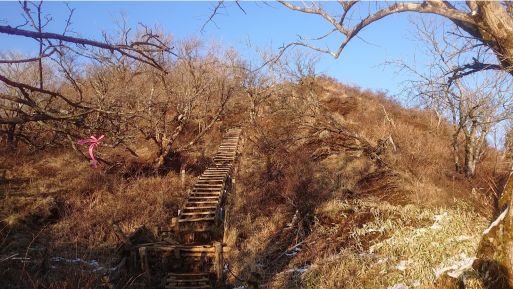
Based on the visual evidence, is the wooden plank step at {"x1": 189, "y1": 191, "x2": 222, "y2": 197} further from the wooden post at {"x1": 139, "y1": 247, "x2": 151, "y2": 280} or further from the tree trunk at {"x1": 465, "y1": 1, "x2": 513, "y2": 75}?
the tree trunk at {"x1": 465, "y1": 1, "x2": 513, "y2": 75}

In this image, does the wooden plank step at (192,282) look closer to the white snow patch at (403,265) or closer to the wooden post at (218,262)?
the wooden post at (218,262)

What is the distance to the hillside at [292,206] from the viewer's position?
7441 mm

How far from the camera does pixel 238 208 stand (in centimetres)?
1372

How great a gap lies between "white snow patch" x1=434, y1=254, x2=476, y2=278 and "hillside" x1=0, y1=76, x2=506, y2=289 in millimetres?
69

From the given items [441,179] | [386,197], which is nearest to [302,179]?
[386,197]

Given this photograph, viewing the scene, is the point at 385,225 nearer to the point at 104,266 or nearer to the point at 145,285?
the point at 145,285

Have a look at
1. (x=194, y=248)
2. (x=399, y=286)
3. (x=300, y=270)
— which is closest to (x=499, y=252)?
(x=399, y=286)

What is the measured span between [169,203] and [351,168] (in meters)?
7.56

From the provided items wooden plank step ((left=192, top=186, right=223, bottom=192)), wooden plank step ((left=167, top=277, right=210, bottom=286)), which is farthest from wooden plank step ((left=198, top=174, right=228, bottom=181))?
wooden plank step ((left=167, top=277, right=210, bottom=286))

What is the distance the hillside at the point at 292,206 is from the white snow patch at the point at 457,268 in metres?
0.07

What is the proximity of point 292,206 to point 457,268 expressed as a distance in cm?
773

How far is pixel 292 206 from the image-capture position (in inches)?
527

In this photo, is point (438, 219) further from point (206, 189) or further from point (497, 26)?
point (206, 189)

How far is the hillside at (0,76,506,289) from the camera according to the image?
24.4 ft
